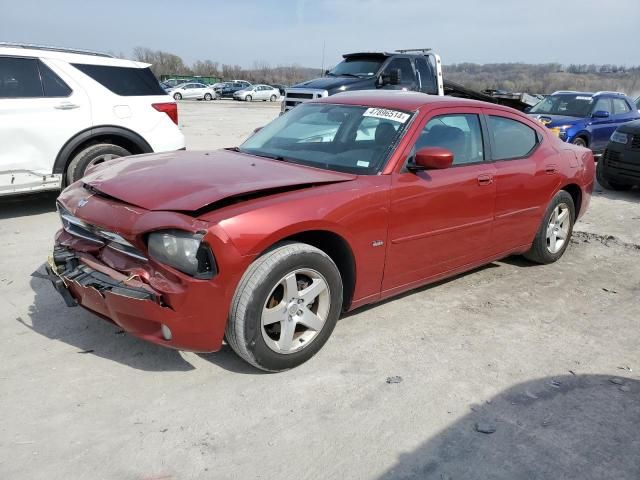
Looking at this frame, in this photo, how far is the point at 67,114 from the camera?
613cm

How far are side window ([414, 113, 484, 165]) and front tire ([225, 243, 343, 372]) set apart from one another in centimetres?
127

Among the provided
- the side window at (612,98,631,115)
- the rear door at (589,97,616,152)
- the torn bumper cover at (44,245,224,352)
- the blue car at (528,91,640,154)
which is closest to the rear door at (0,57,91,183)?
the torn bumper cover at (44,245,224,352)

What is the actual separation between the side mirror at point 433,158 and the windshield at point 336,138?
0.71 ft

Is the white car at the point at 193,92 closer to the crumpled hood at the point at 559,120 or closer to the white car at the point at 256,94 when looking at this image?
the white car at the point at 256,94

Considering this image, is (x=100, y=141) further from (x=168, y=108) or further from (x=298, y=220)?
(x=298, y=220)

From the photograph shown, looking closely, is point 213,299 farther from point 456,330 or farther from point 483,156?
point 483,156

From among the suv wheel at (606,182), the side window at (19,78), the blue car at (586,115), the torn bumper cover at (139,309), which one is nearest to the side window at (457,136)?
the torn bumper cover at (139,309)

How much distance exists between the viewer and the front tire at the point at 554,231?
517 cm

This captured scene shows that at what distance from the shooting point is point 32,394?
2941 mm

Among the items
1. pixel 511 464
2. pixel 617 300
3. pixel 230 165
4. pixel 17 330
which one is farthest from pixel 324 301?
pixel 617 300

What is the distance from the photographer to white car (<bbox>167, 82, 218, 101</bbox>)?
146 ft

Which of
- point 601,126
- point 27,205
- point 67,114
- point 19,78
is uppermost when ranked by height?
point 19,78

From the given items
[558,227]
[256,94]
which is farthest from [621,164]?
[256,94]

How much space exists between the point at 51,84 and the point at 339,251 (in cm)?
447
